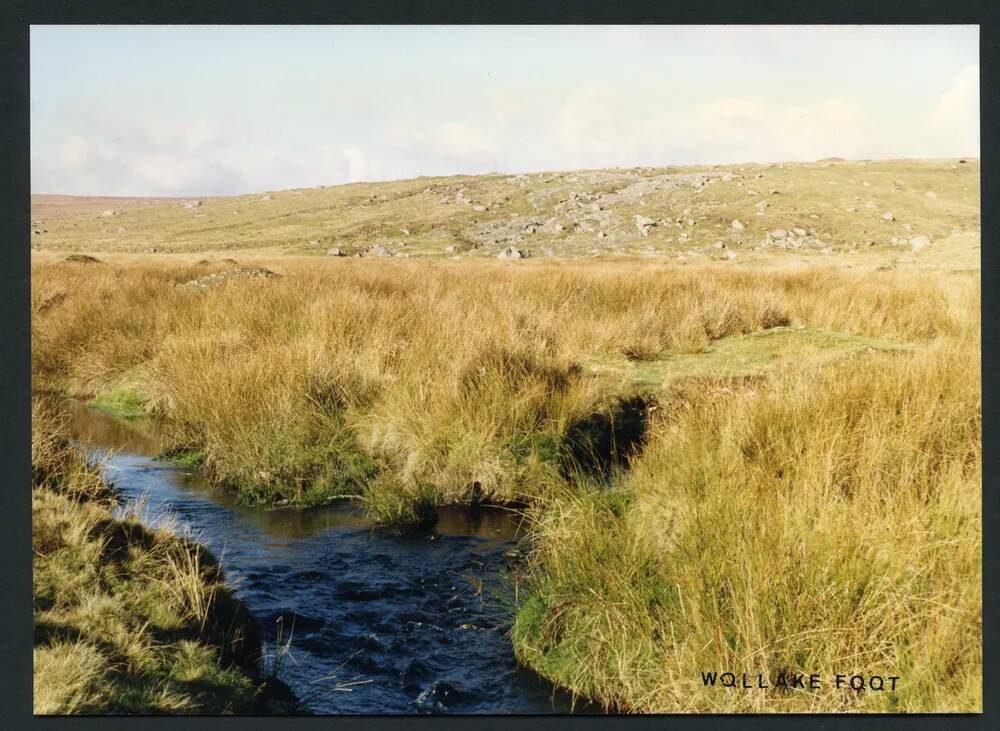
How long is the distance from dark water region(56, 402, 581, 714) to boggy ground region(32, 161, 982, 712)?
25 cm

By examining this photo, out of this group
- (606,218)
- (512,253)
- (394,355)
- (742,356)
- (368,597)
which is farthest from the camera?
(606,218)

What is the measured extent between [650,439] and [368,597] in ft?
8.04

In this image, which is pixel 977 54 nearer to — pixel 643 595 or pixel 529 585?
pixel 643 595

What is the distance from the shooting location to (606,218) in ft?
167

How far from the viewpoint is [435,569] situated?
5059mm

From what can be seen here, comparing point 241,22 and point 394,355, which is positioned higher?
point 241,22

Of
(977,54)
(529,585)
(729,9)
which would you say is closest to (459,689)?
(529,585)

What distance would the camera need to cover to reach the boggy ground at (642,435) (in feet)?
11.2

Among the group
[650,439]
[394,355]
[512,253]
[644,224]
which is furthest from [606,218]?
[650,439]

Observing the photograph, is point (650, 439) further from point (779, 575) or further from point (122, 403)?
point (122, 403)

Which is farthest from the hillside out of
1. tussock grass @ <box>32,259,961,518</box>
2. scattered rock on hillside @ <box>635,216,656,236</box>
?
tussock grass @ <box>32,259,961,518</box>

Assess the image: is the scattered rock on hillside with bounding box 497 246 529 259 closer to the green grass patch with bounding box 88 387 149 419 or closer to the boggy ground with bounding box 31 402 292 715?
the green grass patch with bounding box 88 387 149 419

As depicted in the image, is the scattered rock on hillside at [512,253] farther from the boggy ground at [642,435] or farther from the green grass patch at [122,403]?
the green grass patch at [122,403]

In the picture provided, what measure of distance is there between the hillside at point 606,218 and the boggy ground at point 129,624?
20821 mm
